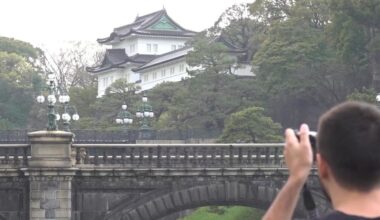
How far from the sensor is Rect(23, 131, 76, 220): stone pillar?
3566 centimetres

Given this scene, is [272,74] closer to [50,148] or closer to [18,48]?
[50,148]

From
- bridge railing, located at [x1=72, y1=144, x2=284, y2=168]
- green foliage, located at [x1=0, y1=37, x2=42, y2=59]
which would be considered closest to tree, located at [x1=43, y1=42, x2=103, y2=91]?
green foliage, located at [x1=0, y1=37, x2=42, y2=59]

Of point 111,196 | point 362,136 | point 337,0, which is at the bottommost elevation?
point 111,196

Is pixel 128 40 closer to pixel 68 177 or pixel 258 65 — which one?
pixel 258 65

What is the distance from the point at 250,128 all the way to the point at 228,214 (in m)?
4.18

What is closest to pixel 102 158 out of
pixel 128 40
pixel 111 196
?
pixel 111 196

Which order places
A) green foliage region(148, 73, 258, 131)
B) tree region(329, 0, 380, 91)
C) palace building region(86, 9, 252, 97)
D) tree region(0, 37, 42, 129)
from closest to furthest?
1. tree region(329, 0, 380, 91)
2. green foliage region(148, 73, 258, 131)
3. tree region(0, 37, 42, 129)
4. palace building region(86, 9, 252, 97)

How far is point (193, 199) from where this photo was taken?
3697 centimetres

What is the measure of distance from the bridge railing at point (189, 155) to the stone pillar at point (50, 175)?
0.99 meters

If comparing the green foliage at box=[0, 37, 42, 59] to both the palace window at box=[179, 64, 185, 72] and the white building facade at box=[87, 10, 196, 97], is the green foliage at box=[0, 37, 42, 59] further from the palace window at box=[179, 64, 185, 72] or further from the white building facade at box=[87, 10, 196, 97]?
the palace window at box=[179, 64, 185, 72]

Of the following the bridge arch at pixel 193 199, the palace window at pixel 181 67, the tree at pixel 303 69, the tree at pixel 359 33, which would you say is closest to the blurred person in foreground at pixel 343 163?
the bridge arch at pixel 193 199

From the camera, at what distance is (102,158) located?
36750 mm

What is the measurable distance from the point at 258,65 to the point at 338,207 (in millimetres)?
69006

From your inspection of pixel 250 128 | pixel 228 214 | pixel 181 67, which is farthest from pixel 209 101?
pixel 181 67
